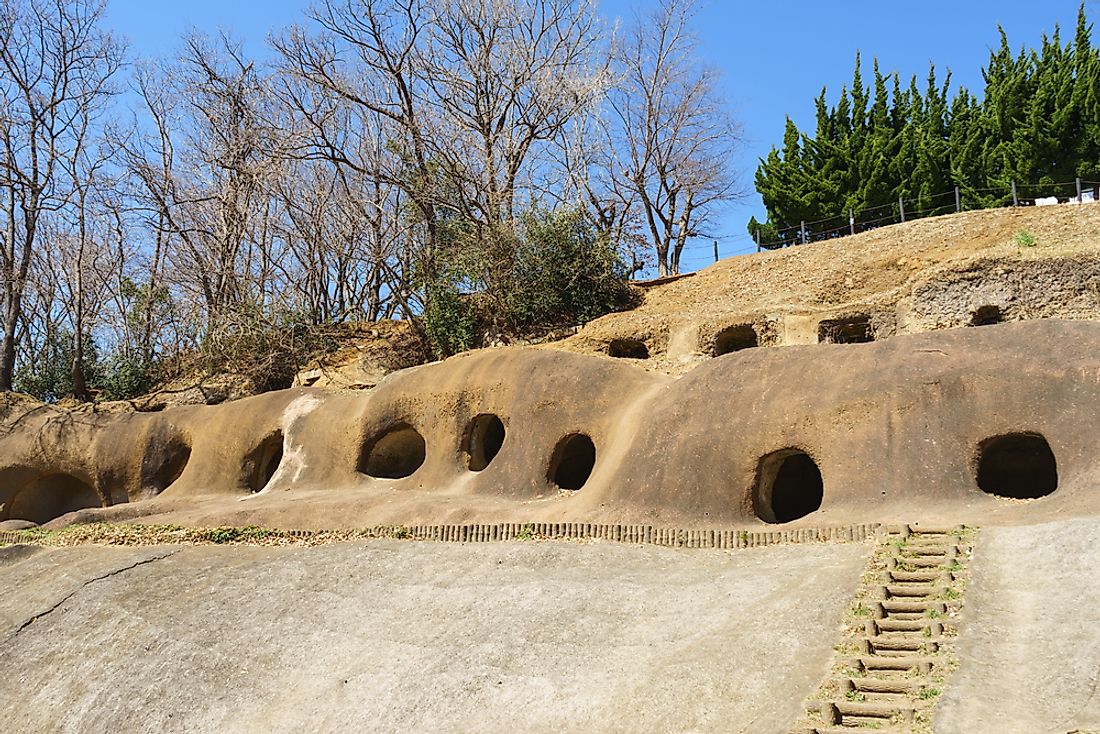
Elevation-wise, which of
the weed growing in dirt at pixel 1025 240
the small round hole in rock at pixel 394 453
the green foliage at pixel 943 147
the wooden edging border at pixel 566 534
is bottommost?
the wooden edging border at pixel 566 534

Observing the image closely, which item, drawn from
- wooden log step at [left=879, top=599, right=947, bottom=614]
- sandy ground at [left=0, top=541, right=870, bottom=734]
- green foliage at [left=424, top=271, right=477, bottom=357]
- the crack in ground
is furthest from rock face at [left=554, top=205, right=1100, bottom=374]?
wooden log step at [left=879, top=599, right=947, bottom=614]

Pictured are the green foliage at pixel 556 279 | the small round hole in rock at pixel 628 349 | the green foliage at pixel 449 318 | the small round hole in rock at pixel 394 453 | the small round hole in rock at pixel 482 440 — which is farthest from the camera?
the green foliage at pixel 556 279

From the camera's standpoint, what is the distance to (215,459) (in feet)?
77.2

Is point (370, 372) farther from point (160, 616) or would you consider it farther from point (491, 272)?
point (160, 616)

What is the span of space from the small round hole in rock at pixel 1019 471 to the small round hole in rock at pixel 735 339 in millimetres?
8059

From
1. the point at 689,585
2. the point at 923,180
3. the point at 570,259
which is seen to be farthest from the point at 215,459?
the point at 923,180

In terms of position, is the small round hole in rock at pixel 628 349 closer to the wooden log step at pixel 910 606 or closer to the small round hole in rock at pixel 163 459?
the small round hole in rock at pixel 163 459

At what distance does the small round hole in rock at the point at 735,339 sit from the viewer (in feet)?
78.0

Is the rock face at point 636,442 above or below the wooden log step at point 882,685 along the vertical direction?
above

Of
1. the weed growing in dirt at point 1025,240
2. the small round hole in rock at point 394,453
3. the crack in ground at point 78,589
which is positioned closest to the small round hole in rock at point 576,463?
the small round hole in rock at point 394,453

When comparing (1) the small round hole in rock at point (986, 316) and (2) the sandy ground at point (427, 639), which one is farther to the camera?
(1) the small round hole in rock at point (986, 316)

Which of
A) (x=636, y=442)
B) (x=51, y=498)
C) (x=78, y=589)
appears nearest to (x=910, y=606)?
(x=636, y=442)

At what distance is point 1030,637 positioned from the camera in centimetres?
966

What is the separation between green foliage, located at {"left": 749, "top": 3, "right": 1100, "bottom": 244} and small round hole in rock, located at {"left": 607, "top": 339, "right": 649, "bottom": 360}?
1526 cm
